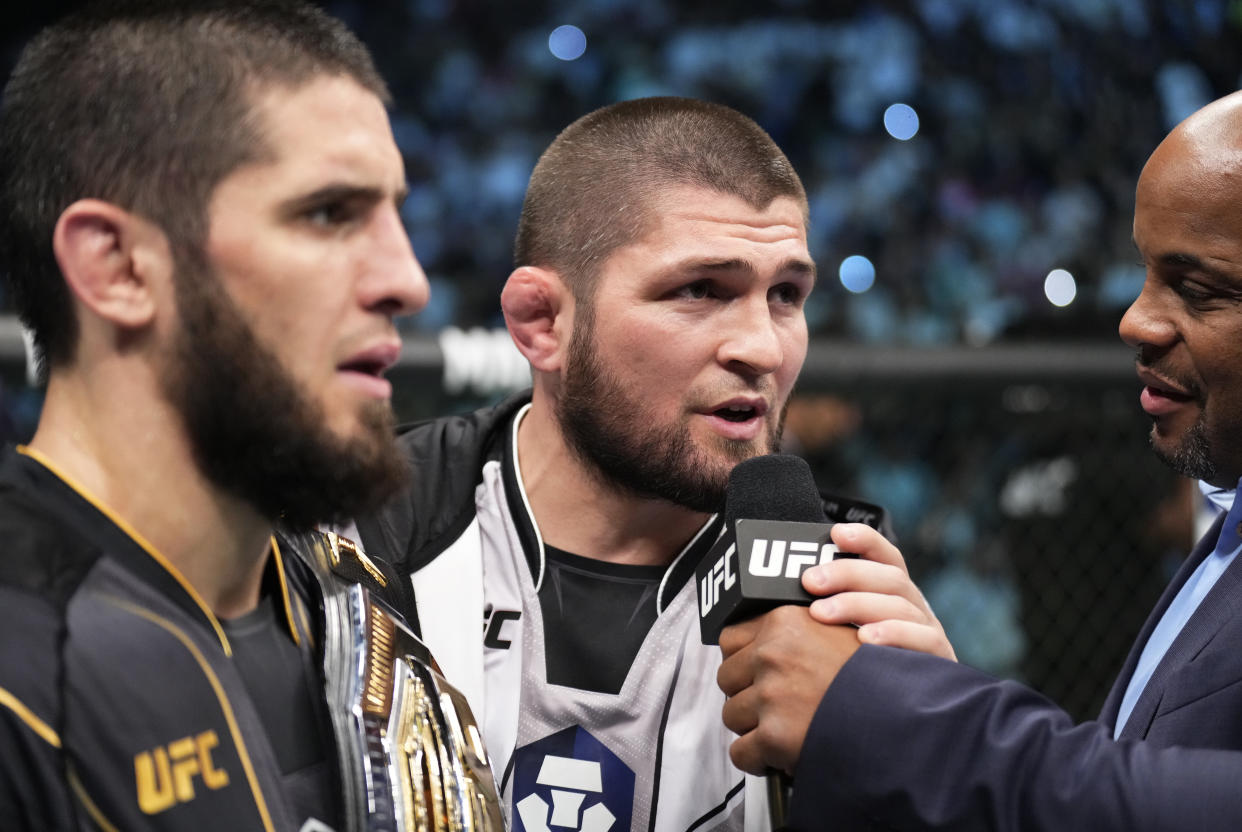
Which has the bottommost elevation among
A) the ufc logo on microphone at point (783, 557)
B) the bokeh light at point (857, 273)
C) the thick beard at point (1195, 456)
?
the ufc logo on microphone at point (783, 557)

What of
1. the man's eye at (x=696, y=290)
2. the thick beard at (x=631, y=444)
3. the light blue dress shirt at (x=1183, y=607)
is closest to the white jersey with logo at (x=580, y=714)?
the thick beard at (x=631, y=444)

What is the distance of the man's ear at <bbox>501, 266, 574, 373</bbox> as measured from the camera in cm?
164

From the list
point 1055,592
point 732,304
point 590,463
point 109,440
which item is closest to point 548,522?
point 590,463

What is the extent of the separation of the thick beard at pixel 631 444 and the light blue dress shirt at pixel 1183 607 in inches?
20.2

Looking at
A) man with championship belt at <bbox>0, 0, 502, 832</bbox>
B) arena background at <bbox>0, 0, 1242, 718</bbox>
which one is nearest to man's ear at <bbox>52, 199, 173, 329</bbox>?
man with championship belt at <bbox>0, 0, 502, 832</bbox>

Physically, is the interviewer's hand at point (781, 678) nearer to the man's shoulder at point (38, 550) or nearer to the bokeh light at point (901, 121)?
the man's shoulder at point (38, 550)

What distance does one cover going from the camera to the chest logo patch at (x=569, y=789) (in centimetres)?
142

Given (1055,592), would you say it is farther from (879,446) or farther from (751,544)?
(751,544)

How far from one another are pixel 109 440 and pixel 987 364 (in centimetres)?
216

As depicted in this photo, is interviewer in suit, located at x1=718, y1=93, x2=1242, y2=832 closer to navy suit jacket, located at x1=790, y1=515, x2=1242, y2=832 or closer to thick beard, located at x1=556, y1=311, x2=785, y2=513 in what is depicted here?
navy suit jacket, located at x1=790, y1=515, x2=1242, y2=832

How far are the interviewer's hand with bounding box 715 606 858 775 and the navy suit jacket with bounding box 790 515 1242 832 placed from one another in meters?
0.01

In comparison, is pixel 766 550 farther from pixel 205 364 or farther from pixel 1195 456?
pixel 1195 456

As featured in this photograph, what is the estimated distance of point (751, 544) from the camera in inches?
41.7

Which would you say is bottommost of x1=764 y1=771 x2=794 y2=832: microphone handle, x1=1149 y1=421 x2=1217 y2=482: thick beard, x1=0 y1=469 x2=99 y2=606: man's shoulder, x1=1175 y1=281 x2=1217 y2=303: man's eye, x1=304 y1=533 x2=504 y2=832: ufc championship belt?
x1=764 y1=771 x2=794 y2=832: microphone handle
